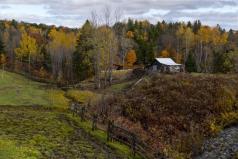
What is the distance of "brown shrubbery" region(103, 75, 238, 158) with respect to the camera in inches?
1661

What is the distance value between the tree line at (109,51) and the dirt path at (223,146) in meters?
51.4

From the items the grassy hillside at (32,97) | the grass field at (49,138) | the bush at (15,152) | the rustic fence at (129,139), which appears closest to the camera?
the bush at (15,152)

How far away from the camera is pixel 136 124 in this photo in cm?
4647

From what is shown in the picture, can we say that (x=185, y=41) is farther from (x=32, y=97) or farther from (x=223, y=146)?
(x=223, y=146)

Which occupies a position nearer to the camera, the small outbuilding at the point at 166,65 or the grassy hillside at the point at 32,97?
the grassy hillside at the point at 32,97

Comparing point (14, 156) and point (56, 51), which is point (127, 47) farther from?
point (14, 156)

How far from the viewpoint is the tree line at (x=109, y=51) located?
10062 centimetres

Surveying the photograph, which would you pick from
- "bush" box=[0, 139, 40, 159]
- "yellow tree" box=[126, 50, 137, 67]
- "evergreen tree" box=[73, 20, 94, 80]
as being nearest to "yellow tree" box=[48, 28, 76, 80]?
"yellow tree" box=[126, 50, 137, 67]

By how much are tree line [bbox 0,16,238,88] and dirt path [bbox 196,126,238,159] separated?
169 ft

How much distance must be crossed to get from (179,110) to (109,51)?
50.6 m

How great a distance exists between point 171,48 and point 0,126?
115m

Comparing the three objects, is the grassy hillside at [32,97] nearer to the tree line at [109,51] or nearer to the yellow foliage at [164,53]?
the tree line at [109,51]

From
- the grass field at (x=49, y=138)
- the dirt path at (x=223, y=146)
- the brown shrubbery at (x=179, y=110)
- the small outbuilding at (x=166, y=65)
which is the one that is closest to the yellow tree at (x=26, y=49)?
the small outbuilding at (x=166, y=65)

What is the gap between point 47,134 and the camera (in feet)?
130
